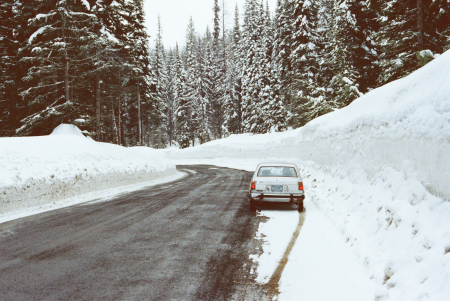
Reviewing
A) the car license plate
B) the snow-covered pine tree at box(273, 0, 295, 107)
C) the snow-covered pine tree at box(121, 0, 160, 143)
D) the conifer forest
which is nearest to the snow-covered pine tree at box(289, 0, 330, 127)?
the conifer forest

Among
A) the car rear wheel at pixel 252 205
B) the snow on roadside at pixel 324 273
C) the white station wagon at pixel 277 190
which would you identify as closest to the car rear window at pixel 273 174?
the white station wagon at pixel 277 190

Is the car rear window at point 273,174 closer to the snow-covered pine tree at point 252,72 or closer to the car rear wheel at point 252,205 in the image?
the car rear wheel at point 252,205

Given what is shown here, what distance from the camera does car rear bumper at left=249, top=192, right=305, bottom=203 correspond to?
9.55 meters

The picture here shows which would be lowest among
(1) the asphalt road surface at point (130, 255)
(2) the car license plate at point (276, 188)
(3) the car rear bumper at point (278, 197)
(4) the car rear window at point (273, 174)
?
(1) the asphalt road surface at point (130, 255)

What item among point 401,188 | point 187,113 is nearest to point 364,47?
point 401,188

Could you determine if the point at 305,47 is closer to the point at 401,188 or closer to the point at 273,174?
the point at 273,174

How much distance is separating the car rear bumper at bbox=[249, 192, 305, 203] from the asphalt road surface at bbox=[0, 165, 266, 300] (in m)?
0.54

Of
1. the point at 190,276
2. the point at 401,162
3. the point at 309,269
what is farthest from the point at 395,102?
the point at 190,276

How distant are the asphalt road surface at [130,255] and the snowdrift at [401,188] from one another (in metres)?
1.23

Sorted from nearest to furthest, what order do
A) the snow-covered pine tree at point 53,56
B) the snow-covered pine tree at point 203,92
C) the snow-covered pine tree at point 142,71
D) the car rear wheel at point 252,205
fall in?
1. the car rear wheel at point 252,205
2. the snow-covered pine tree at point 53,56
3. the snow-covered pine tree at point 142,71
4. the snow-covered pine tree at point 203,92

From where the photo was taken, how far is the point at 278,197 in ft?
31.5

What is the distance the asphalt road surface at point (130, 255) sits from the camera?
416 cm

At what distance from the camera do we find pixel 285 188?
9.60m

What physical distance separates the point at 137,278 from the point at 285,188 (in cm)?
593
